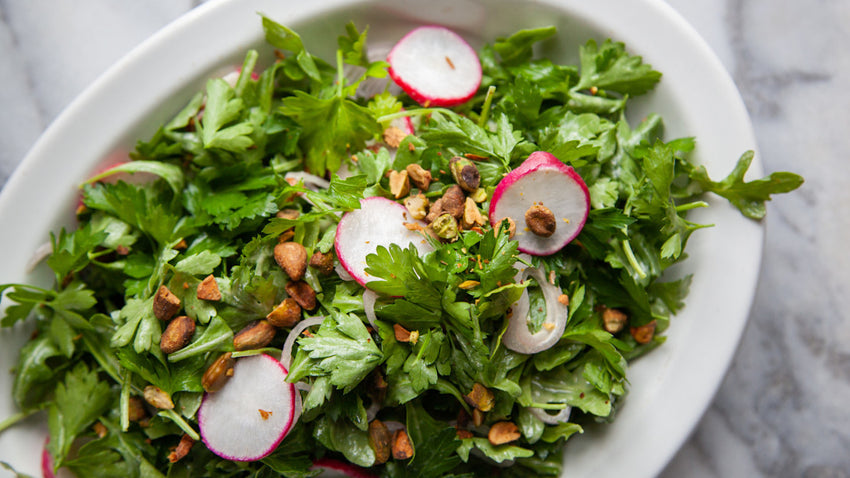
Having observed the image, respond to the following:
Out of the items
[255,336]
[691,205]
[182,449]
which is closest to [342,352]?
[255,336]

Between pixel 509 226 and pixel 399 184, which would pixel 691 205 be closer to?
pixel 509 226

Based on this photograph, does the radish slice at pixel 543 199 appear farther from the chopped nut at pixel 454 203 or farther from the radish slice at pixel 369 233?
the radish slice at pixel 369 233

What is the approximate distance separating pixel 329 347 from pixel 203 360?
32 cm

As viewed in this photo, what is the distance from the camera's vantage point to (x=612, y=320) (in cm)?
129

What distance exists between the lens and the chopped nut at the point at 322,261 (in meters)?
1.19

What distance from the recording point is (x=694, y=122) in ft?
4.25

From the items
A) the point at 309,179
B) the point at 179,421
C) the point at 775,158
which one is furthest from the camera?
the point at 775,158

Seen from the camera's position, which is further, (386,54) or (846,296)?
(846,296)

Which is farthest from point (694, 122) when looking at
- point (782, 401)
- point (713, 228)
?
point (782, 401)

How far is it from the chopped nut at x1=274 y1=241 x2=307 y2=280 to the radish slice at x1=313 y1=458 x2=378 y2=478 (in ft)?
1.48

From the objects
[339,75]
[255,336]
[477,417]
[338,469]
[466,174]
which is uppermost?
[339,75]

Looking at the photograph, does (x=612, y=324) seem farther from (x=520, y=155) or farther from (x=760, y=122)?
(x=760, y=122)

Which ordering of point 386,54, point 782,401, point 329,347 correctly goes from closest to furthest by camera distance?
1. point 329,347
2. point 386,54
3. point 782,401

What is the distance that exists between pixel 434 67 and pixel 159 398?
0.95 m
